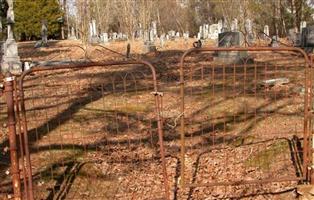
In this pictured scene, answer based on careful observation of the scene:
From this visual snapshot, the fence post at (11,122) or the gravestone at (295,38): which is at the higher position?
the gravestone at (295,38)

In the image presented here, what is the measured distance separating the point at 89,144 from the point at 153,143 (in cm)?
95

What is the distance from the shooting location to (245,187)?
17.2ft

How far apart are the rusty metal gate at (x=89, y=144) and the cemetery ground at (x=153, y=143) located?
0.04 ft

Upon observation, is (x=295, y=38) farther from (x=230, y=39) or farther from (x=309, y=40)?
(x=230, y=39)

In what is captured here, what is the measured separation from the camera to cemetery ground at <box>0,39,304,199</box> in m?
5.27

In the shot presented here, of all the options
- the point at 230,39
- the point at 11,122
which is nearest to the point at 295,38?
the point at 230,39

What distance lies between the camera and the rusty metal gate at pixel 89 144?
4.62 meters

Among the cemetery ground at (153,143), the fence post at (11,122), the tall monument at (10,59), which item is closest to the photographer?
the fence post at (11,122)

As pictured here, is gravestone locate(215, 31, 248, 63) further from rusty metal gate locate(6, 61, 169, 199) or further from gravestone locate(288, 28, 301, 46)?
gravestone locate(288, 28, 301, 46)

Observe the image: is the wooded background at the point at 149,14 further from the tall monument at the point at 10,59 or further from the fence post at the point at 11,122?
the fence post at the point at 11,122

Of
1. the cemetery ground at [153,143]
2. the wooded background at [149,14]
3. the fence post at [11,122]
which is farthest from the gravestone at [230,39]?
the fence post at [11,122]

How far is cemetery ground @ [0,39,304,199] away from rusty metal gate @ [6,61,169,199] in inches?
0.5

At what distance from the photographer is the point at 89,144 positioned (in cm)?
656

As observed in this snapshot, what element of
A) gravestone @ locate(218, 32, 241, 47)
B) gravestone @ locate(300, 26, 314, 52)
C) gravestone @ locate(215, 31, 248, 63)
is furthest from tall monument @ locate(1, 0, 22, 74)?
gravestone @ locate(300, 26, 314, 52)
